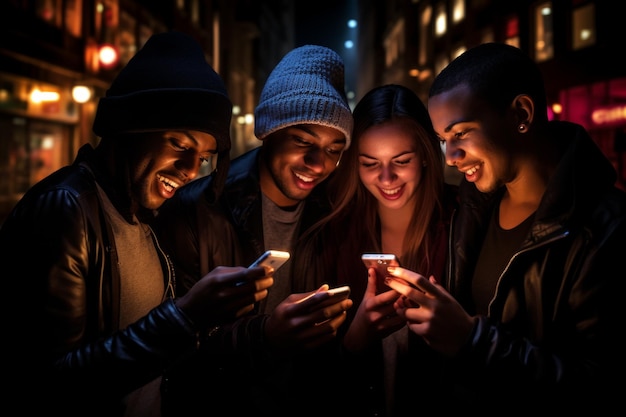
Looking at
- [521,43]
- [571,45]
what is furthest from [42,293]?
[521,43]

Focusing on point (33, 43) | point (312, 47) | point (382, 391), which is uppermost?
point (33, 43)

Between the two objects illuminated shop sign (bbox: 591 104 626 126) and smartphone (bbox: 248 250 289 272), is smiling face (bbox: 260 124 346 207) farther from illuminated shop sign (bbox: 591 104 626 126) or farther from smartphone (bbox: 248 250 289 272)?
illuminated shop sign (bbox: 591 104 626 126)

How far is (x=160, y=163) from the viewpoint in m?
2.79

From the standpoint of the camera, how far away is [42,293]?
6.94 ft

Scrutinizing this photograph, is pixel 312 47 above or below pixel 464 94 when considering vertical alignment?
above

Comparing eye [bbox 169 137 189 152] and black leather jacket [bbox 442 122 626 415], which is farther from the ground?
eye [bbox 169 137 189 152]

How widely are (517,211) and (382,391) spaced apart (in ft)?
5.44

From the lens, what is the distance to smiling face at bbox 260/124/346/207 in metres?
3.85

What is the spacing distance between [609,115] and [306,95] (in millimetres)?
16027

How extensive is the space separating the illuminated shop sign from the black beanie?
54.4 feet

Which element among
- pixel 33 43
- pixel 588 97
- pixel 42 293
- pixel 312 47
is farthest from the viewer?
pixel 588 97

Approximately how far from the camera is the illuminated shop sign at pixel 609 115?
1516 cm

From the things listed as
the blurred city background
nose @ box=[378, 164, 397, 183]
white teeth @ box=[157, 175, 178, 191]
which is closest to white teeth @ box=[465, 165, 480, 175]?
nose @ box=[378, 164, 397, 183]

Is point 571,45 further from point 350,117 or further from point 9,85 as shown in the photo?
point 9,85
